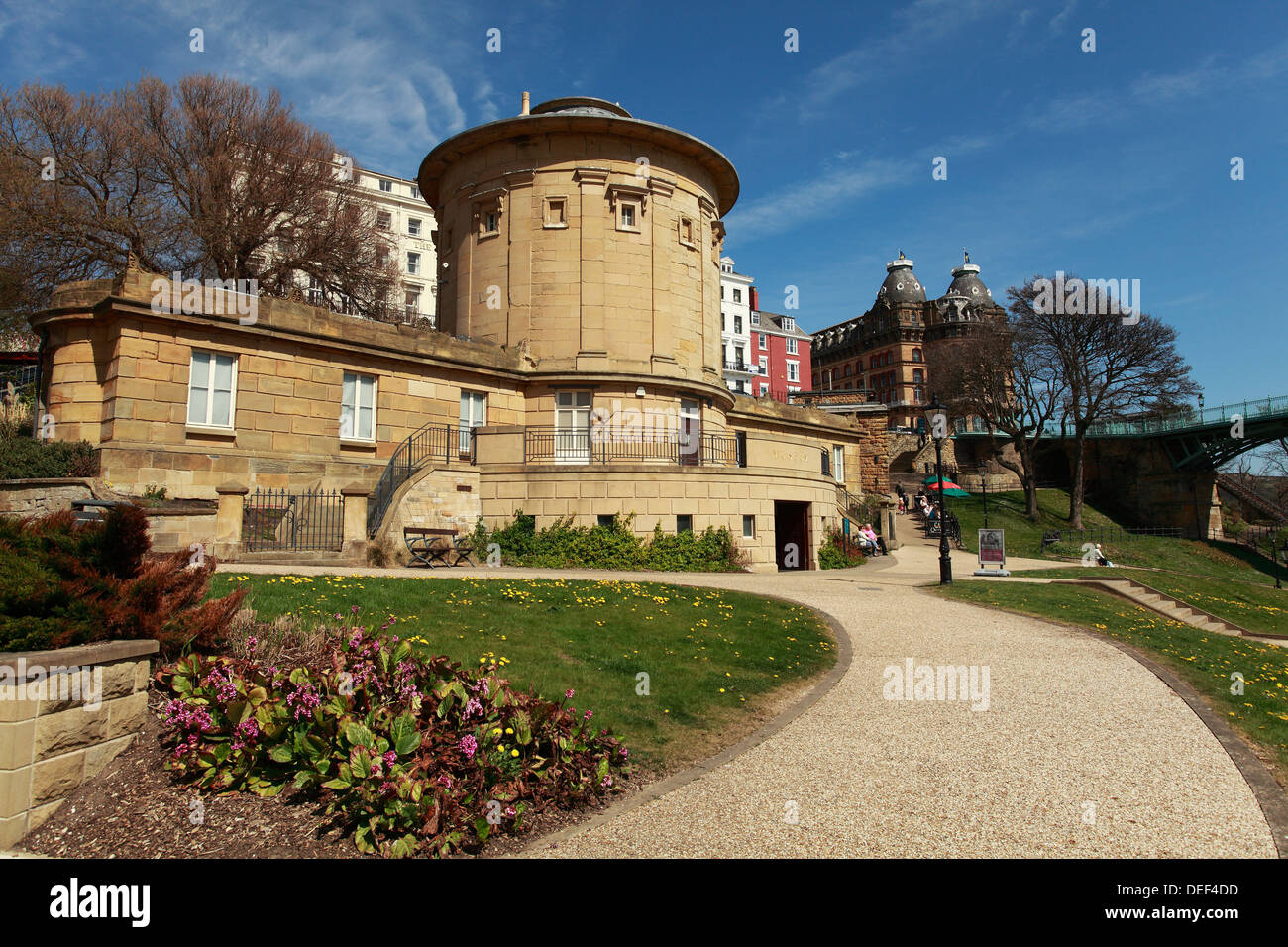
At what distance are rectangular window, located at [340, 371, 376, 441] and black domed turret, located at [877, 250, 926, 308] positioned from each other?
8994cm

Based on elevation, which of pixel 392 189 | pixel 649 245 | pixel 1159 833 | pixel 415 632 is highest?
pixel 392 189

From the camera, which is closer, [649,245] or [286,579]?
[286,579]

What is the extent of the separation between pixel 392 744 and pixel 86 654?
2.38m

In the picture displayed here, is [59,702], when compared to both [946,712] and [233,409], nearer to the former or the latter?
[946,712]

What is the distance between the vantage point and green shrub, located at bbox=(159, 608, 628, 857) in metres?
4.99

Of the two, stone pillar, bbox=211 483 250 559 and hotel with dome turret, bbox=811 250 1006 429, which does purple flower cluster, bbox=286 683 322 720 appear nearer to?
stone pillar, bbox=211 483 250 559

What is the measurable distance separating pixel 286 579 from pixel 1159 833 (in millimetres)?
11101

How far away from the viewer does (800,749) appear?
23.7 ft

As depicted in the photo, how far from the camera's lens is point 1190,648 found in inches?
518

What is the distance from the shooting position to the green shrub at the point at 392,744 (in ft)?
16.4

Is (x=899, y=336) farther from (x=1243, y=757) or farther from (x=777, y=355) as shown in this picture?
(x=1243, y=757)

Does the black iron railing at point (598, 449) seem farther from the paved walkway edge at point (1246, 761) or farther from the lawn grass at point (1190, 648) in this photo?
the paved walkway edge at point (1246, 761)

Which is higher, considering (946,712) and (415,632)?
(415,632)
